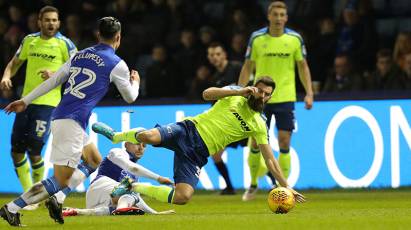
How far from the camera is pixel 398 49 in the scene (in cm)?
1680

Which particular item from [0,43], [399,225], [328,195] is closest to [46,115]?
[328,195]

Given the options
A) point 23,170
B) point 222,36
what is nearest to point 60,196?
point 23,170

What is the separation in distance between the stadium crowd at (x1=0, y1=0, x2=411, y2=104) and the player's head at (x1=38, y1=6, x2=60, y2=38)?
11.3 feet

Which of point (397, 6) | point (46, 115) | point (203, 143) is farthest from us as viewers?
point (397, 6)

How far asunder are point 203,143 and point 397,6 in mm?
7493

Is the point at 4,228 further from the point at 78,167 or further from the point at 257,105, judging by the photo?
the point at 257,105

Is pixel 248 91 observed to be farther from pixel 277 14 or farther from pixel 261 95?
→ pixel 277 14

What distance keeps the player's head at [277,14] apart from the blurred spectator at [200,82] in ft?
9.03

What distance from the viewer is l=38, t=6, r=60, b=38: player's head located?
13.4 m

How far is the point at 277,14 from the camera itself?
47.1ft

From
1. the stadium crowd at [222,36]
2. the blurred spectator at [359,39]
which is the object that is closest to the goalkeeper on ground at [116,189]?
the stadium crowd at [222,36]

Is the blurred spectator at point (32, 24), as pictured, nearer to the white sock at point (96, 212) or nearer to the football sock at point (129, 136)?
the football sock at point (129, 136)

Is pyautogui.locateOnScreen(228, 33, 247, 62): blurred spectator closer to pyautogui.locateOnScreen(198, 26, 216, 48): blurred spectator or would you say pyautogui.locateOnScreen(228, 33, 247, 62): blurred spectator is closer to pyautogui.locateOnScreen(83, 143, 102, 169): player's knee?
pyautogui.locateOnScreen(198, 26, 216, 48): blurred spectator

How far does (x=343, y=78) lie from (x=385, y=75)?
0.73 m
